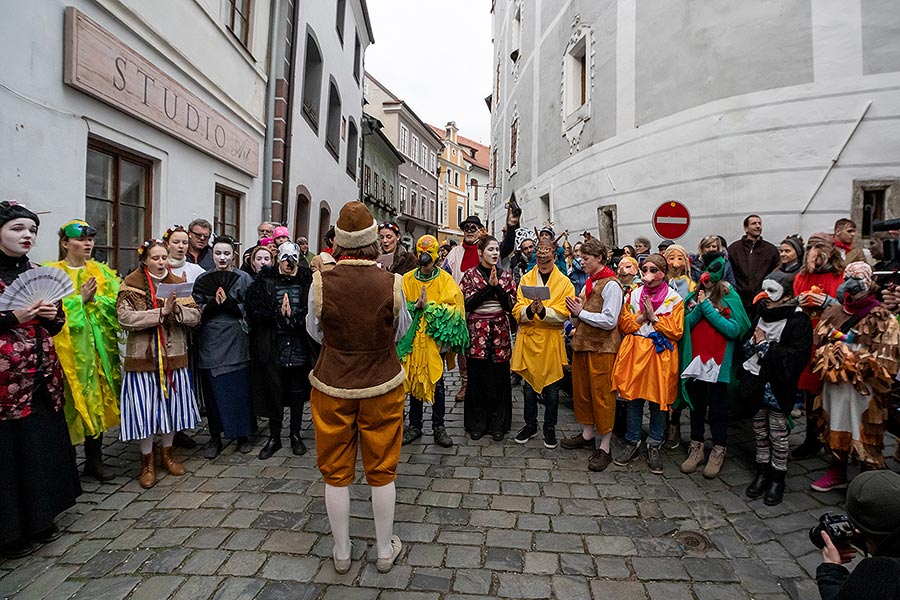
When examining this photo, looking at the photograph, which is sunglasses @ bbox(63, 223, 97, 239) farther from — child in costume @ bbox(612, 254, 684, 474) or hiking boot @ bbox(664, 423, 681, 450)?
hiking boot @ bbox(664, 423, 681, 450)

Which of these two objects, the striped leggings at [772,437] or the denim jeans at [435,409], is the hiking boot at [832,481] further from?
the denim jeans at [435,409]

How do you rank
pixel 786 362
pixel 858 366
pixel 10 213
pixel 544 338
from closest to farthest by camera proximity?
1. pixel 10 213
2. pixel 858 366
3. pixel 786 362
4. pixel 544 338

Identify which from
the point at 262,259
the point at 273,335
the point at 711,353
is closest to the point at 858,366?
the point at 711,353

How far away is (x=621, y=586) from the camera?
2822 mm

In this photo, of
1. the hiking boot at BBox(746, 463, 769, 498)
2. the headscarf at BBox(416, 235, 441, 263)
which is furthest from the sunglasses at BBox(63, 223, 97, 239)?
the hiking boot at BBox(746, 463, 769, 498)

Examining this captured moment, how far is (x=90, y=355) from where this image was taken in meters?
3.77

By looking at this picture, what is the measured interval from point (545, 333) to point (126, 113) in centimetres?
491

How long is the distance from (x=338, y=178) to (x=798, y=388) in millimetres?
15263

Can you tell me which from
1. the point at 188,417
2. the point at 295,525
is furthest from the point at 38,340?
the point at 295,525

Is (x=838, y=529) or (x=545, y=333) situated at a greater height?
(x=545, y=333)

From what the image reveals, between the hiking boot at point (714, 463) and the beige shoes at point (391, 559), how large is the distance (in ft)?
8.65

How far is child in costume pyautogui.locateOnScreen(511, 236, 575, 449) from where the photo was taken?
4.80 m

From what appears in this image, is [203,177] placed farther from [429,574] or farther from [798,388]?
[798,388]

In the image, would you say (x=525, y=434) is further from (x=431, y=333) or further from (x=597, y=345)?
(x=431, y=333)
